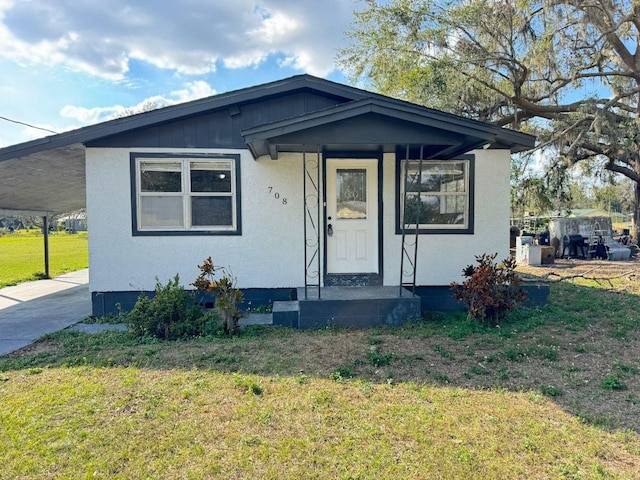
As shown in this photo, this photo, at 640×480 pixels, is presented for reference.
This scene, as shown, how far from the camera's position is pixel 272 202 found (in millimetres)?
6672

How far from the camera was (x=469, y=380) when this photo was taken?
384 centimetres

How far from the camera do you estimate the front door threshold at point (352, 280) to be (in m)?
6.71

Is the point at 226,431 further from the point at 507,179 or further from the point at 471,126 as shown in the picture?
the point at 507,179

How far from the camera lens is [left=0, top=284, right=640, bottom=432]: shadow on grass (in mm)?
3684

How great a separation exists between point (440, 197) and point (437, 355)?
11.0 ft

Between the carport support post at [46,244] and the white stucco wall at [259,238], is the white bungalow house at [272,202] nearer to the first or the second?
the white stucco wall at [259,238]

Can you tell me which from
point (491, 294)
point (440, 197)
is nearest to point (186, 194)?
point (440, 197)

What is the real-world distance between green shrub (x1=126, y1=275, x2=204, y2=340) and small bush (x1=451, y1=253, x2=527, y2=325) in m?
3.93

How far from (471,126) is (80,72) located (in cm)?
1733

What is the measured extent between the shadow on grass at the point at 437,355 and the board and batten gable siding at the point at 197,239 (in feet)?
4.33

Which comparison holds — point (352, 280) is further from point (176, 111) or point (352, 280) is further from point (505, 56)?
point (505, 56)

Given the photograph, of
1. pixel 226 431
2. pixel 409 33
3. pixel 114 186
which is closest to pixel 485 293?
pixel 226 431

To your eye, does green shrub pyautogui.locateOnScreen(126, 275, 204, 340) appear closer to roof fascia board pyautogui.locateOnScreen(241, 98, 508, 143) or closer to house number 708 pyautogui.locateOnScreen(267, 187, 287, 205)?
house number 708 pyautogui.locateOnScreen(267, 187, 287, 205)

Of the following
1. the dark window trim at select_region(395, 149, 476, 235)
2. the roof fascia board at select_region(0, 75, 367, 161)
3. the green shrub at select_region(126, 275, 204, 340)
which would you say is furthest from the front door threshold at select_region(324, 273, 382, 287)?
the roof fascia board at select_region(0, 75, 367, 161)
